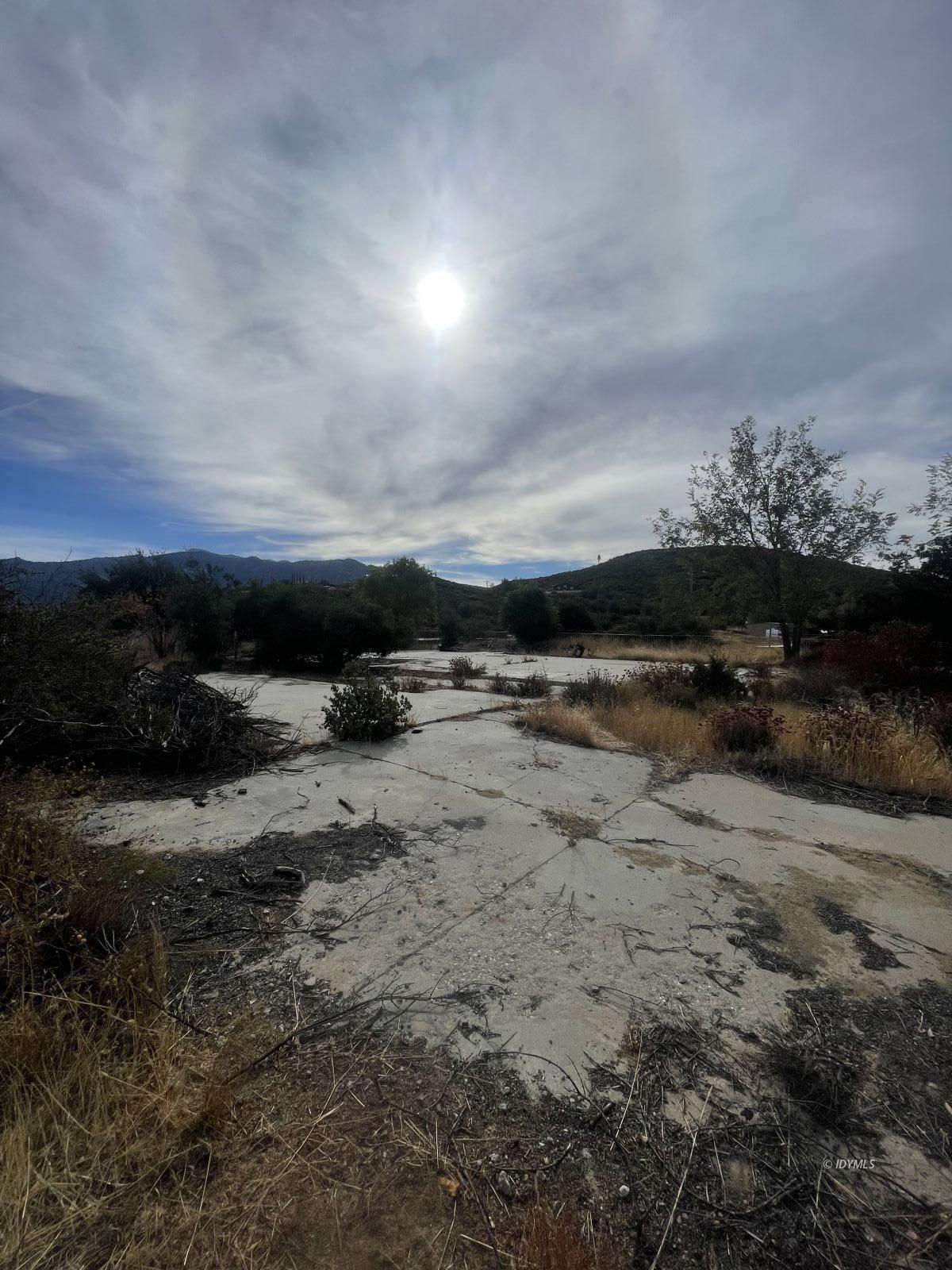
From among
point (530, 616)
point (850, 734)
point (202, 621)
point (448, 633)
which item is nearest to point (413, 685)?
point (850, 734)

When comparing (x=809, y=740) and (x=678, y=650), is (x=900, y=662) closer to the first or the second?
(x=809, y=740)

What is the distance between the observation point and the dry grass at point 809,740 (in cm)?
439

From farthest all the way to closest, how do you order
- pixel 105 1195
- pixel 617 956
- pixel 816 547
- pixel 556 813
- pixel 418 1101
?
1. pixel 816 547
2. pixel 556 813
3. pixel 617 956
4. pixel 418 1101
5. pixel 105 1195

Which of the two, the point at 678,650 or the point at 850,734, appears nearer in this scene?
the point at 850,734

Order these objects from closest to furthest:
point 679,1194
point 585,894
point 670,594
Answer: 1. point 679,1194
2. point 585,894
3. point 670,594

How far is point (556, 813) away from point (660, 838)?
28.4 inches

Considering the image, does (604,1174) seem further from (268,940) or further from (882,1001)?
(268,940)

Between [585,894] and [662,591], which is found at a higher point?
[662,591]

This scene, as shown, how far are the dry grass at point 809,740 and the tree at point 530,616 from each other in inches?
582

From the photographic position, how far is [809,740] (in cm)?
510

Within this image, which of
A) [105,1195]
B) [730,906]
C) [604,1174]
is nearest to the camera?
[105,1195]

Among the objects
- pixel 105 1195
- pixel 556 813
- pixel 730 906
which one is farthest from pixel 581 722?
pixel 105 1195

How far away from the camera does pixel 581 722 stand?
601 cm

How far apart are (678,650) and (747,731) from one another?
13.0 m
